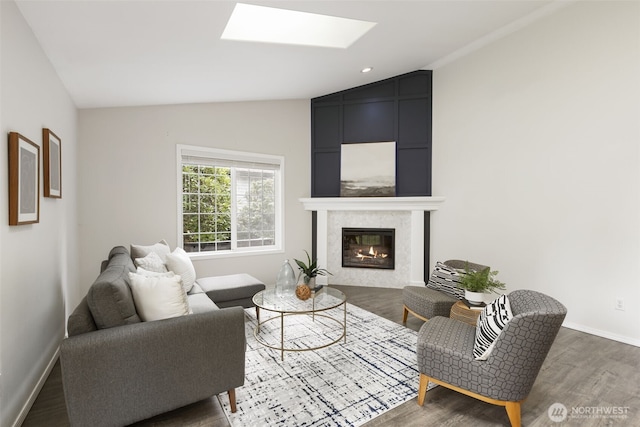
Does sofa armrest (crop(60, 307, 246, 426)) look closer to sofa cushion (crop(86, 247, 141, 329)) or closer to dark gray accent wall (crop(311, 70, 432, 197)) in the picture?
sofa cushion (crop(86, 247, 141, 329))

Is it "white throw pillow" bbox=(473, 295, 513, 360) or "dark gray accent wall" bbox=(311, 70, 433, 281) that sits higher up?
"dark gray accent wall" bbox=(311, 70, 433, 281)

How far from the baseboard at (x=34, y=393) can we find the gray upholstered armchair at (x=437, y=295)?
3055 millimetres

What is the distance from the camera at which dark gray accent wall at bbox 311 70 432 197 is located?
4.82m

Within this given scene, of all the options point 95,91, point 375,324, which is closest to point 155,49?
point 95,91

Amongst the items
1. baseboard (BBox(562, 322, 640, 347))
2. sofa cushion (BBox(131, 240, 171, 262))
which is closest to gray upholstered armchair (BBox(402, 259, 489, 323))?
baseboard (BBox(562, 322, 640, 347))

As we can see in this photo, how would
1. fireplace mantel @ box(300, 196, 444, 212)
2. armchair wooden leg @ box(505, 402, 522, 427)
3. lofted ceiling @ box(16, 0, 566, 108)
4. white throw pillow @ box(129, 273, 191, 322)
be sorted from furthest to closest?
fireplace mantel @ box(300, 196, 444, 212)
lofted ceiling @ box(16, 0, 566, 108)
white throw pillow @ box(129, 273, 191, 322)
armchair wooden leg @ box(505, 402, 522, 427)

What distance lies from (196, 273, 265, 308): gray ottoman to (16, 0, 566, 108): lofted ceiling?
225 cm

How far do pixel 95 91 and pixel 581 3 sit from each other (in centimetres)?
512

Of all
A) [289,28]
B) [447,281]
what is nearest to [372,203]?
[447,281]

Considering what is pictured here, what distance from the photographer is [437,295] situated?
3174 millimetres

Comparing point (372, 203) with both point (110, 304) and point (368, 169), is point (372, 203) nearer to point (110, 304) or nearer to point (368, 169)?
point (368, 169)

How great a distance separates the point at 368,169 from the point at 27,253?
414 cm

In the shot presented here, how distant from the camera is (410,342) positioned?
116 inches

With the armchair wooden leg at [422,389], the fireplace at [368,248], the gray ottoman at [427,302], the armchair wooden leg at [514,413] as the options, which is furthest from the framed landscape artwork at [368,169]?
the armchair wooden leg at [514,413]
